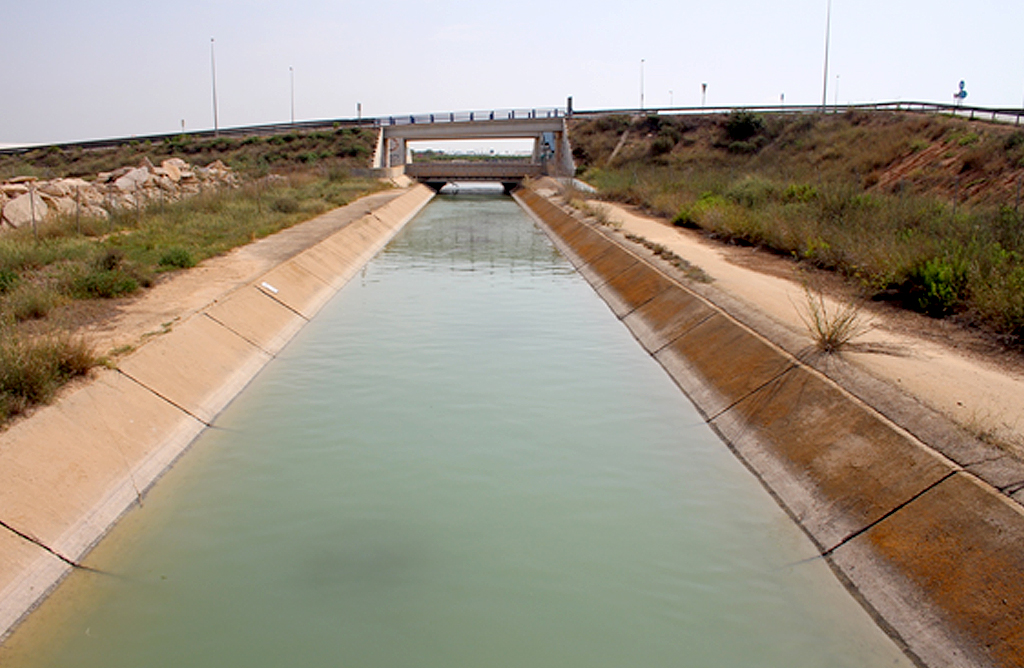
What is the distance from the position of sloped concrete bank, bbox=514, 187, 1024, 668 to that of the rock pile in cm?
1608

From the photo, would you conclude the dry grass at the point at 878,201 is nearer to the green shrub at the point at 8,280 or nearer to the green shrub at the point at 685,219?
the green shrub at the point at 685,219

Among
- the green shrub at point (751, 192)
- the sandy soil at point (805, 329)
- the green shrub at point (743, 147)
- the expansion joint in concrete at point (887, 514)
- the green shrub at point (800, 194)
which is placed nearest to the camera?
the expansion joint in concrete at point (887, 514)

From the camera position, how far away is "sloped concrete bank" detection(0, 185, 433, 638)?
5832 mm

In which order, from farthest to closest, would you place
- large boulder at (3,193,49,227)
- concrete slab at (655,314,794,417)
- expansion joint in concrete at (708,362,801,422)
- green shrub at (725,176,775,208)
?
1. green shrub at (725,176,775,208)
2. large boulder at (3,193,49,227)
3. concrete slab at (655,314,794,417)
4. expansion joint in concrete at (708,362,801,422)

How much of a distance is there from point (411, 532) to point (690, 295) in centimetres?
816

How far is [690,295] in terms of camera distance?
43.5 feet

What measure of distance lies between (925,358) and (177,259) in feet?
44.9

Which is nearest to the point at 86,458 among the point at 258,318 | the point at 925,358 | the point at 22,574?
the point at 22,574

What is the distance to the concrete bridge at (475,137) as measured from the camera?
60.8m

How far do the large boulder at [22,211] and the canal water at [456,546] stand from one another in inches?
551

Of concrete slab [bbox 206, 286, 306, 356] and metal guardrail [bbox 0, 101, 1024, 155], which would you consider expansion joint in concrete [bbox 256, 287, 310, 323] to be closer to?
concrete slab [bbox 206, 286, 306, 356]

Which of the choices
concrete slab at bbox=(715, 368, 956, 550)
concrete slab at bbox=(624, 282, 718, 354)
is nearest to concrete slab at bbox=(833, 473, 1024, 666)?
concrete slab at bbox=(715, 368, 956, 550)

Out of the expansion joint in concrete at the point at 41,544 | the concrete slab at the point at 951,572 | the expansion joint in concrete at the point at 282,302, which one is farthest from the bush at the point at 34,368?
the concrete slab at the point at 951,572

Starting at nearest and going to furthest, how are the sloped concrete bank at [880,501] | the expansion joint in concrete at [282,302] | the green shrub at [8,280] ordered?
the sloped concrete bank at [880,501] → the green shrub at [8,280] → the expansion joint in concrete at [282,302]
